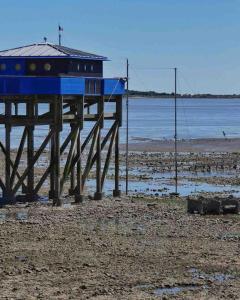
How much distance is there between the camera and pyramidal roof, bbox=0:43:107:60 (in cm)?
3102

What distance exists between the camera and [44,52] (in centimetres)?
3128

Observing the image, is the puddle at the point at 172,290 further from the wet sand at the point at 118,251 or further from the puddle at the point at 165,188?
the puddle at the point at 165,188

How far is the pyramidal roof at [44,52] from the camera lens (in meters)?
31.0

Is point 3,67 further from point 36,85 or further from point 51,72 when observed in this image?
point 36,85

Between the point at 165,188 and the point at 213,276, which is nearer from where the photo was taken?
the point at 213,276

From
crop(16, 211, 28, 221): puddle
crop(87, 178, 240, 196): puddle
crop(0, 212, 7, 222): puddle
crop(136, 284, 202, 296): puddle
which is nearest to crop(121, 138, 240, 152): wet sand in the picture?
crop(87, 178, 240, 196): puddle

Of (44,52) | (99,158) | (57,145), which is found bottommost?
(99,158)

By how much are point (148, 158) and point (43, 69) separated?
84.3ft

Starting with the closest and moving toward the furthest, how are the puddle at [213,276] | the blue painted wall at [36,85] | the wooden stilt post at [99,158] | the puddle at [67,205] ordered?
the puddle at [213,276] < the blue painted wall at [36,85] < the puddle at [67,205] < the wooden stilt post at [99,158]

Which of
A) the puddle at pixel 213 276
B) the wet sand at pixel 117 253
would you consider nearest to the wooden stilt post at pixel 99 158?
the wet sand at pixel 117 253

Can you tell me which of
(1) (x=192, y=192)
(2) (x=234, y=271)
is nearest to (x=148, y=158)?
(1) (x=192, y=192)

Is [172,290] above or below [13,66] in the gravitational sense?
below

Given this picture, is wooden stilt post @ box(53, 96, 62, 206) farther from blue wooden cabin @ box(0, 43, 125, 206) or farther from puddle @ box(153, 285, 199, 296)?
puddle @ box(153, 285, 199, 296)

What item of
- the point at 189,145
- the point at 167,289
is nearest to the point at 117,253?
the point at 167,289
